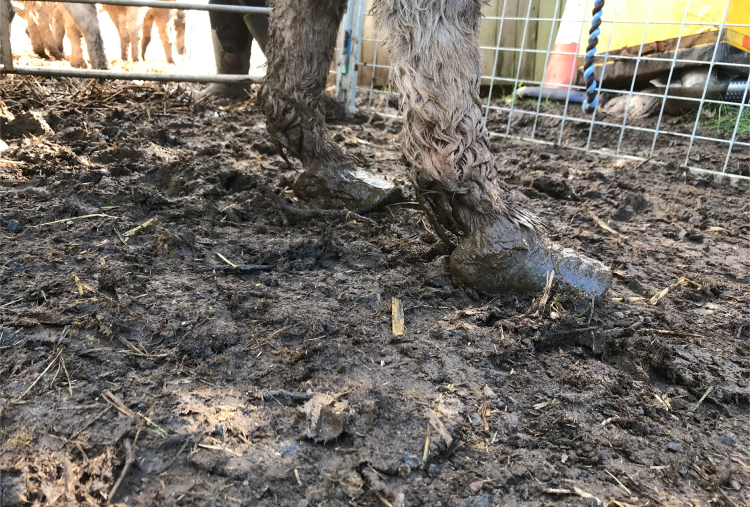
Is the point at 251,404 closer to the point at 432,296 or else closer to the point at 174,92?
the point at 432,296

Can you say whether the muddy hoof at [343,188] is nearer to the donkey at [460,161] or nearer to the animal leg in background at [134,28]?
the donkey at [460,161]

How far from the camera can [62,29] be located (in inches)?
221

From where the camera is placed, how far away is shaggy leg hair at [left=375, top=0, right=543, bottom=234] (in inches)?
70.2

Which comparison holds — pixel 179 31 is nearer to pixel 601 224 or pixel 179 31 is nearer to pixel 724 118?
pixel 724 118

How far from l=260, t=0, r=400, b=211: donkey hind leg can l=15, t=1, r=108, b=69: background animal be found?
3132mm

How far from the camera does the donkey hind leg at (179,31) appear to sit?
6.97 metres

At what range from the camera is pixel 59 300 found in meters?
1.59

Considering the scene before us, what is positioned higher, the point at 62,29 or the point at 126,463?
the point at 62,29

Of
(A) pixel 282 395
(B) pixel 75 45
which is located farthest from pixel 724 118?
(B) pixel 75 45

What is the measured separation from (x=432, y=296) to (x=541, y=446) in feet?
2.24

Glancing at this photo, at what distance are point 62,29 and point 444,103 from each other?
5251 millimetres

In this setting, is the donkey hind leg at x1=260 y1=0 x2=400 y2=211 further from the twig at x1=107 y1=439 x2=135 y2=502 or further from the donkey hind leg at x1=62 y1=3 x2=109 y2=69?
the donkey hind leg at x1=62 y1=3 x2=109 y2=69

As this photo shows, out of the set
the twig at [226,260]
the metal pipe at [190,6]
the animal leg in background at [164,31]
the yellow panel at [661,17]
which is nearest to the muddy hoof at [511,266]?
the twig at [226,260]

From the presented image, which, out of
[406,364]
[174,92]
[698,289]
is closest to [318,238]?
[406,364]
